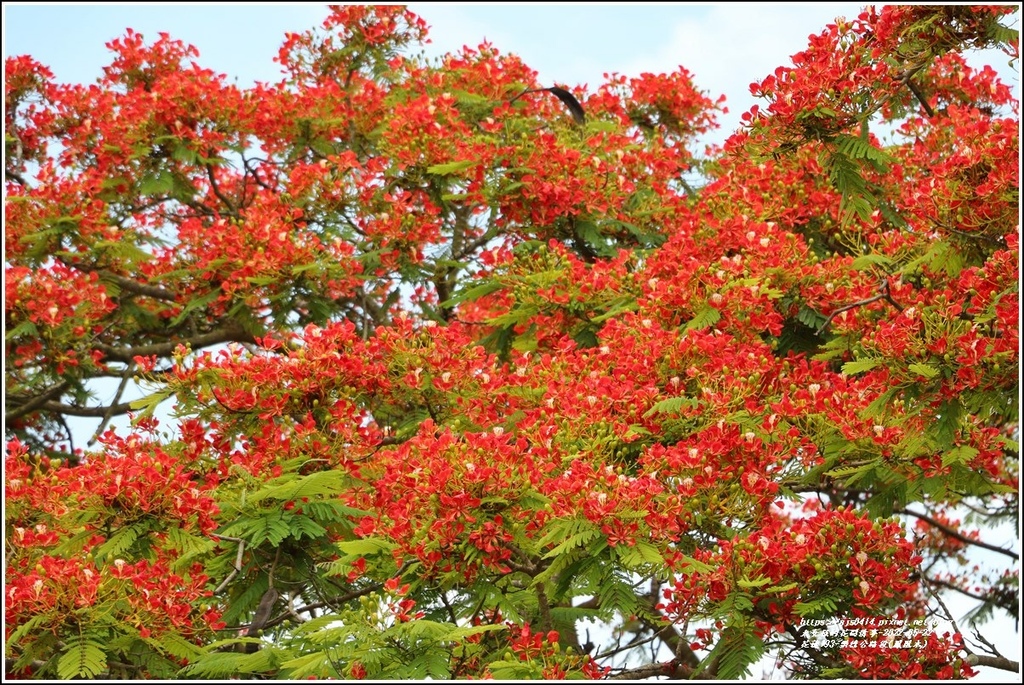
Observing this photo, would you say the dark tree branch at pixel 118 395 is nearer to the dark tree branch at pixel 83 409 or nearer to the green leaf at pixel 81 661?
the dark tree branch at pixel 83 409

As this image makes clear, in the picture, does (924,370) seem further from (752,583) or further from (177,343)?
(177,343)

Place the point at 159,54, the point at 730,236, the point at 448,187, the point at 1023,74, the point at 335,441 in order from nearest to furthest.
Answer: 1. the point at 1023,74
2. the point at 335,441
3. the point at 730,236
4. the point at 448,187
5. the point at 159,54

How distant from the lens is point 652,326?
21.2 ft

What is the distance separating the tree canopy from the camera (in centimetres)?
497

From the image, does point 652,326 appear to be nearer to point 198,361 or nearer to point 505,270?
point 505,270

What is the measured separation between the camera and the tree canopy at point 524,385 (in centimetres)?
497

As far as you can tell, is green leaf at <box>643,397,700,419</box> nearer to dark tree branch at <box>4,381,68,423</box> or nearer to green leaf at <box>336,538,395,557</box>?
green leaf at <box>336,538,395,557</box>

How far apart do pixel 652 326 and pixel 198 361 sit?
2414mm


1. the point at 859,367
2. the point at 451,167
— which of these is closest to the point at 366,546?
the point at 859,367

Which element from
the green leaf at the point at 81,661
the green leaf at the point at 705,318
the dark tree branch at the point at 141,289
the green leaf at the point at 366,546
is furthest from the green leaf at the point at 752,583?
the dark tree branch at the point at 141,289

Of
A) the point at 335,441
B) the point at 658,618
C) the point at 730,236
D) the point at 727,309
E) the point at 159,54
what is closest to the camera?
the point at 658,618

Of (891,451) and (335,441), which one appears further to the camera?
(335,441)

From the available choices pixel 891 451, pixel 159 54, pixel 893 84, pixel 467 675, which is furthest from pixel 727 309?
pixel 159 54

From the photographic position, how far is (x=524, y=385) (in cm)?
618
